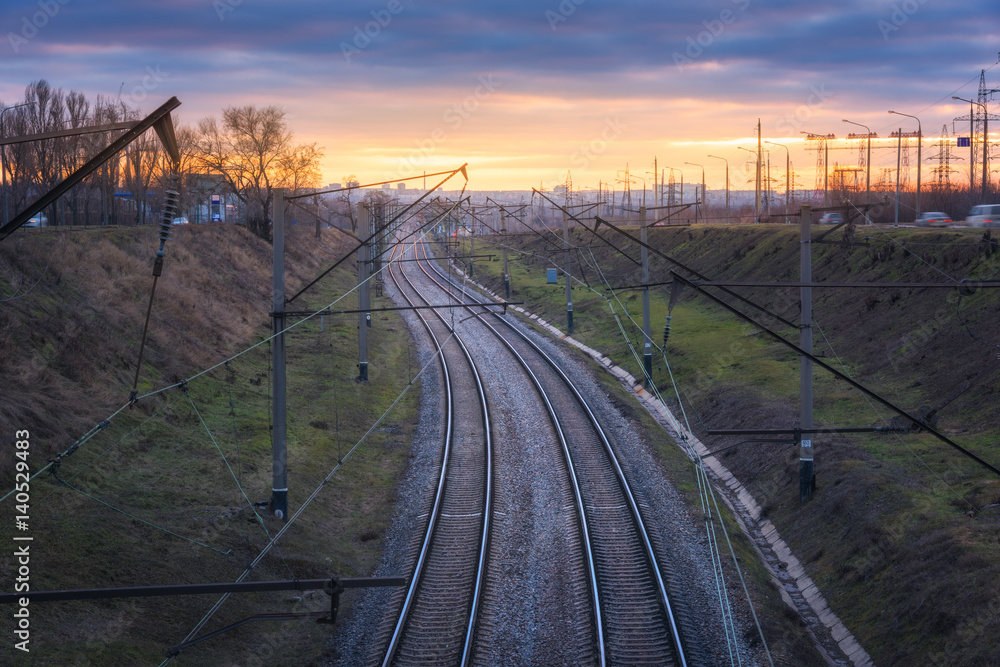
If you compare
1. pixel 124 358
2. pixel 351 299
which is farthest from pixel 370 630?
pixel 351 299

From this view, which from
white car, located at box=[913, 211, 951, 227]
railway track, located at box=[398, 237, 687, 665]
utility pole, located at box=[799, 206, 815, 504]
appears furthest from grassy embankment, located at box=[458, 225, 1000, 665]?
white car, located at box=[913, 211, 951, 227]

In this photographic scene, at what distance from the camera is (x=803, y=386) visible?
16234mm

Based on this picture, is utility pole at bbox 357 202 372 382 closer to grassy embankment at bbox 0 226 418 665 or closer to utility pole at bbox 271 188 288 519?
grassy embankment at bbox 0 226 418 665

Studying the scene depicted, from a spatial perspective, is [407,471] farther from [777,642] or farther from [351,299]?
[351,299]

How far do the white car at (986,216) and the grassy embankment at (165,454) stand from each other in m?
34.3

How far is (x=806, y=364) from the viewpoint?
1568 cm

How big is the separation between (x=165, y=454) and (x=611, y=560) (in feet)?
33.6

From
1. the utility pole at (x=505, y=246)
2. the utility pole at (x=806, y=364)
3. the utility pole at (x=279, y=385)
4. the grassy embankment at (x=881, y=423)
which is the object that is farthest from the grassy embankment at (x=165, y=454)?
the utility pole at (x=505, y=246)

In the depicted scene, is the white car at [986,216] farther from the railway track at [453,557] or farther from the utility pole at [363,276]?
the utility pole at [363,276]

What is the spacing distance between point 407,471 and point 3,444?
30.2 ft

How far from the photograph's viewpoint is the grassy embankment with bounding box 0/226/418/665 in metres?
11.5

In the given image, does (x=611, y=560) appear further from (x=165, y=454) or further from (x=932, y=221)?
(x=932, y=221)

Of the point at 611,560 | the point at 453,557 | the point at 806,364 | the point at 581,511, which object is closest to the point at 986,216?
the point at 806,364

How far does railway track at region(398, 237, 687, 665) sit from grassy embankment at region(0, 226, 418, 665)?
14.3ft
